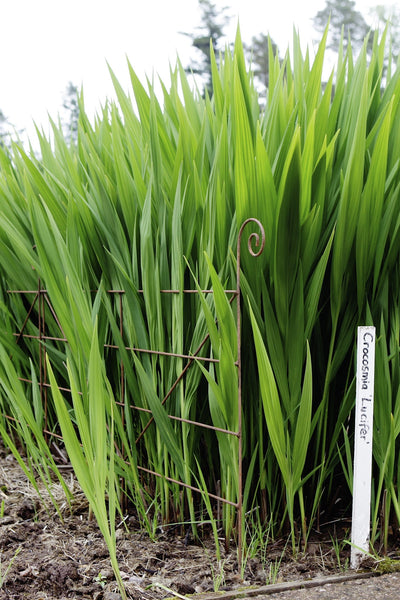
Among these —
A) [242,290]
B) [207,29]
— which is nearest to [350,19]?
[207,29]

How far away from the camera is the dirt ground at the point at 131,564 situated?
109 cm

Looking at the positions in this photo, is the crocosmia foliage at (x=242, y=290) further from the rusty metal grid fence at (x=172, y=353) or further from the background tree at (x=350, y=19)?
the background tree at (x=350, y=19)

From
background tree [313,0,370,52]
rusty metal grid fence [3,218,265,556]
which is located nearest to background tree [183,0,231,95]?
background tree [313,0,370,52]

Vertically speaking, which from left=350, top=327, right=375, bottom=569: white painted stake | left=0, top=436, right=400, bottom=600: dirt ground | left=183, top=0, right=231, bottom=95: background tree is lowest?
left=0, top=436, right=400, bottom=600: dirt ground

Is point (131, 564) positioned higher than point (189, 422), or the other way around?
point (189, 422)

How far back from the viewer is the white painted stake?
111 centimetres

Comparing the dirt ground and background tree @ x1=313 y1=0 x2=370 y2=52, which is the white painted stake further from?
background tree @ x1=313 y1=0 x2=370 y2=52

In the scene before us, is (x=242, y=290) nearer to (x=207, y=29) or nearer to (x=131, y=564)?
(x=131, y=564)

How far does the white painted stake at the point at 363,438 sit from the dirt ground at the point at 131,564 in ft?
0.26

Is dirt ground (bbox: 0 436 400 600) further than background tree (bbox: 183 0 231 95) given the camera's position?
No

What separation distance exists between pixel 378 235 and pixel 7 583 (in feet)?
3.28

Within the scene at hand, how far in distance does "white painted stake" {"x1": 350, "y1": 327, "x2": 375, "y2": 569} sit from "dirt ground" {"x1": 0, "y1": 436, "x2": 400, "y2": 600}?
0.08 meters

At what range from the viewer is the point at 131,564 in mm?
1204

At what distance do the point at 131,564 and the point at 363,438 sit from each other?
1.79 ft
